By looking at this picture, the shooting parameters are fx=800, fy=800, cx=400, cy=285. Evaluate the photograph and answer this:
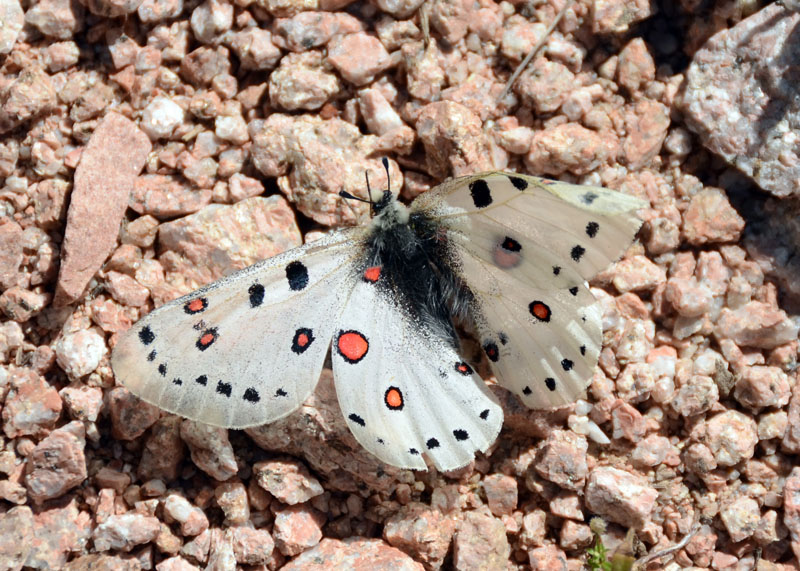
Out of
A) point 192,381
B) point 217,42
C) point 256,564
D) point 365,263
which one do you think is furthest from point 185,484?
point 217,42

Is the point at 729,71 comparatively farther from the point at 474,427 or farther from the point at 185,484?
the point at 185,484

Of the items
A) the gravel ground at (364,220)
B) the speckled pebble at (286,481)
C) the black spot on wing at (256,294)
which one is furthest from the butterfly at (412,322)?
the speckled pebble at (286,481)

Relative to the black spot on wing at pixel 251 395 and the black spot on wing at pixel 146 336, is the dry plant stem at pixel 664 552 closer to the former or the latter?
the black spot on wing at pixel 251 395

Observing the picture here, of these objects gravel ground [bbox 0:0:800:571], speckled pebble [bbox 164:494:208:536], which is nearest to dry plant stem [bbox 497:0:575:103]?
gravel ground [bbox 0:0:800:571]

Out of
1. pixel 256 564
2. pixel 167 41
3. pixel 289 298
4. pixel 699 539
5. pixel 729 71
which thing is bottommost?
pixel 256 564

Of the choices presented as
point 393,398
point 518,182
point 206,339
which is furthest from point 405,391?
point 518,182

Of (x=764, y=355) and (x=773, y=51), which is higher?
(x=773, y=51)

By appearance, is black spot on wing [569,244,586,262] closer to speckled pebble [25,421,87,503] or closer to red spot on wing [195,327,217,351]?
red spot on wing [195,327,217,351]
